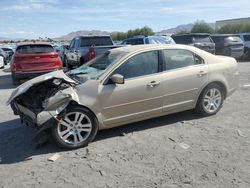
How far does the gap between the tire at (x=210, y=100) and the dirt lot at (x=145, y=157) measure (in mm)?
213

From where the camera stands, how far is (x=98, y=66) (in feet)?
21.1

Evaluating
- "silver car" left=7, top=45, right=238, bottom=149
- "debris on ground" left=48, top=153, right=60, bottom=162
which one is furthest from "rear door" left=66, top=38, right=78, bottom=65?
"debris on ground" left=48, top=153, right=60, bottom=162

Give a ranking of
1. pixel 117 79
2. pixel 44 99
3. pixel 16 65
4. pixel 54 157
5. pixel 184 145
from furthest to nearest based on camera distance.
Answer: pixel 16 65 → pixel 44 99 → pixel 117 79 → pixel 184 145 → pixel 54 157

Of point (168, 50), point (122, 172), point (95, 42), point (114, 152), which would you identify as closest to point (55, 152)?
point (114, 152)

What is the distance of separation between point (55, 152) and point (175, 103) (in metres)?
2.40

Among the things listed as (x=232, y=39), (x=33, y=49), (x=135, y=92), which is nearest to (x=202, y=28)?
(x=232, y=39)

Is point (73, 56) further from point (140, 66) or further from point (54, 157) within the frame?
point (54, 157)

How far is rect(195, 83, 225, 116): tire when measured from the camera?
268 inches

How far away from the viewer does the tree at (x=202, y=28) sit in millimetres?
63750

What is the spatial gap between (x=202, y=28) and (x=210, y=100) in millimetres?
60105

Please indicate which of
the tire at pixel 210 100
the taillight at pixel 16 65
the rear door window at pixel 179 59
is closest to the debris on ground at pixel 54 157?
the rear door window at pixel 179 59

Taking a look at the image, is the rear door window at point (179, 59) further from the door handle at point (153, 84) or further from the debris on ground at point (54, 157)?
the debris on ground at point (54, 157)

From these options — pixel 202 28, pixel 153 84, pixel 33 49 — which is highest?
pixel 33 49

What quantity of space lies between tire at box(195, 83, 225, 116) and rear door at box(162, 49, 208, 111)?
17 centimetres
